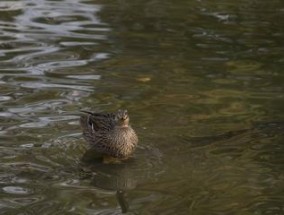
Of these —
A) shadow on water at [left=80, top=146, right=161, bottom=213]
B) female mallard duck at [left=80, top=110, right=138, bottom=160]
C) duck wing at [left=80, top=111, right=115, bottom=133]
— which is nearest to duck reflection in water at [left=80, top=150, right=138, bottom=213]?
shadow on water at [left=80, top=146, right=161, bottom=213]

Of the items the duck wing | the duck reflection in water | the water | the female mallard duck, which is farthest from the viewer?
the duck wing

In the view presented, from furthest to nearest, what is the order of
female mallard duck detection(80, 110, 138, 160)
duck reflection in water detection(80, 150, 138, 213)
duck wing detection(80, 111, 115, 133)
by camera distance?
duck wing detection(80, 111, 115, 133)
female mallard duck detection(80, 110, 138, 160)
duck reflection in water detection(80, 150, 138, 213)

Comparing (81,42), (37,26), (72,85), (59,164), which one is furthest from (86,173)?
(37,26)

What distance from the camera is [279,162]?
→ 789 centimetres

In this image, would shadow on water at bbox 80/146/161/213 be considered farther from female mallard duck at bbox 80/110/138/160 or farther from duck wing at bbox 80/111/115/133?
duck wing at bbox 80/111/115/133

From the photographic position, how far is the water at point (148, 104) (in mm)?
7164

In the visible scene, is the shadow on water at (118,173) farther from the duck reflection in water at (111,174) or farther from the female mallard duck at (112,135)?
the female mallard duck at (112,135)

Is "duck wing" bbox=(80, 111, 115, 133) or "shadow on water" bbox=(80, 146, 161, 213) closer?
"shadow on water" bbox=(80, 146, 161, 213)

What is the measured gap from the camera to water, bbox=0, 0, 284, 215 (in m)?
7.16

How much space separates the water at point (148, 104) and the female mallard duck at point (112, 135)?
0.14 metres

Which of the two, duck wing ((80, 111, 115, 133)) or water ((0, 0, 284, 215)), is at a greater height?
duck wing ((80, 111, 115, 133))

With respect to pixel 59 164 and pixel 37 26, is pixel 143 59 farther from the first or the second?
pixel 59 164

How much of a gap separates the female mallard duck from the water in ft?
0.48

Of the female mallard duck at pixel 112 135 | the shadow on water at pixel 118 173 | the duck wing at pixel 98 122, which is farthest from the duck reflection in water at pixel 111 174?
the duck wing at pixel 98 122
